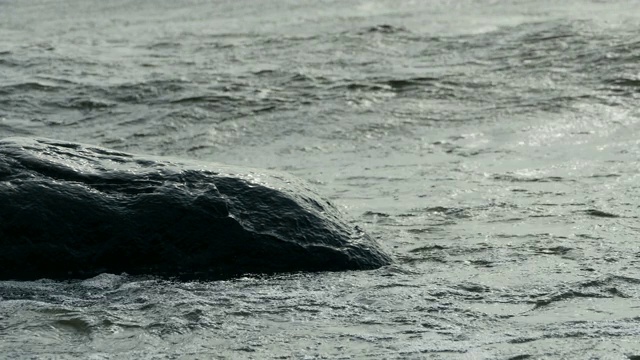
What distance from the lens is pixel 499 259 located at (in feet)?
18.0

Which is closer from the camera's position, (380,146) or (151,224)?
(151,224)

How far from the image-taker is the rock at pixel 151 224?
5242 millimetres

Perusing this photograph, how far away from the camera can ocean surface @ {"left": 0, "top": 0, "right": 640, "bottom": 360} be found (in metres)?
4.51

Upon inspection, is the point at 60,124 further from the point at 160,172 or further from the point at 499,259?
the point at 499,259

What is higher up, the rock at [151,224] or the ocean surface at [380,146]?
the rock at [151,224]

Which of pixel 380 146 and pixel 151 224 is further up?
pixel 151 224

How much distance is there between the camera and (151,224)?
5.31m

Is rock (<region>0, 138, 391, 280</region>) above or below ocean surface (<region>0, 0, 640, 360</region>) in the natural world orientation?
above

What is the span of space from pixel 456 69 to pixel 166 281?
6.54 metres

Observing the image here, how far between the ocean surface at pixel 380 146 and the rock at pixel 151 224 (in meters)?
0.12

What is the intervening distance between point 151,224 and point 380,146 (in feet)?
11.7

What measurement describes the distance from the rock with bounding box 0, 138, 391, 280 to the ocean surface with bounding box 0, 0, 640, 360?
0.38 ft

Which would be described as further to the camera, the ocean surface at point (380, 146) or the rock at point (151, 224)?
the rock at point (151, 224)

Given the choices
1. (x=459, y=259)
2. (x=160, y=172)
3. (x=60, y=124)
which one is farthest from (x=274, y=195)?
(x=60, y=124)
